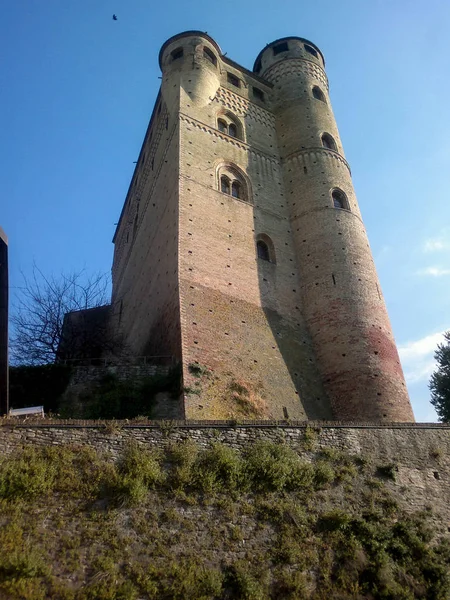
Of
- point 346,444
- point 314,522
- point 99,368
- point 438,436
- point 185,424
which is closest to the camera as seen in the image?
point 314,522

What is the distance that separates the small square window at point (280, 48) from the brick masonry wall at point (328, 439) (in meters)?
21.9

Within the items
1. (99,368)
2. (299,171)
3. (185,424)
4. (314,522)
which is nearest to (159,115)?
(299,171)

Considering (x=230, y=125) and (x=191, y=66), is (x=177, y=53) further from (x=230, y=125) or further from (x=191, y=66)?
(x=230, y=125)

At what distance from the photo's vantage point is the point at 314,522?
8266 mm

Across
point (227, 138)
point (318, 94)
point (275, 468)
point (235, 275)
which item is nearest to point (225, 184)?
point (227, 138)

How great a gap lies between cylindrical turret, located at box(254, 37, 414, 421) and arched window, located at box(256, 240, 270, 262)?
3.96 feet

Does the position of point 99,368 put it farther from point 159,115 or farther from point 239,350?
point 159,115

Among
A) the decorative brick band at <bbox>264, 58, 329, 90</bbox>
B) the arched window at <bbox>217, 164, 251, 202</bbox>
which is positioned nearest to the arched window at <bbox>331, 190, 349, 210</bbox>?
the arched window at <bbox>217, 164, 251, 202</bbox>

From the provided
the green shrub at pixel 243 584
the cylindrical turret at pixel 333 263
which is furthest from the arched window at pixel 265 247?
the green shrub at pixel 243 584

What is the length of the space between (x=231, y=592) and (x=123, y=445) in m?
2.97

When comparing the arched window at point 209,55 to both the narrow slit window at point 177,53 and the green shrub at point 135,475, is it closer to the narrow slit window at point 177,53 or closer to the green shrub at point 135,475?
the narrow slit window at point 177,53

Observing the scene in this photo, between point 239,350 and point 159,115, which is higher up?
point 159,115

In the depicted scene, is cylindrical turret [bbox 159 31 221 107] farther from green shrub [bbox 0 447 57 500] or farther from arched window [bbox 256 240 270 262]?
green shrub [bbox 0 447 57 500]

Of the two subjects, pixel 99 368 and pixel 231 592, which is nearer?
pixel 231 592
